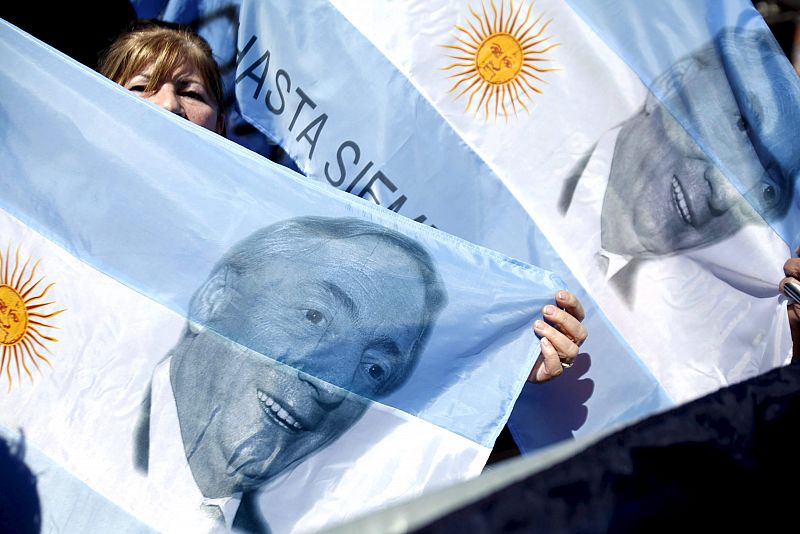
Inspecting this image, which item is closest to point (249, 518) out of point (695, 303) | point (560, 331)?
point (560, 331)

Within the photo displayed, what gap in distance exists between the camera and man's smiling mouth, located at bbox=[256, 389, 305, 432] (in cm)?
129

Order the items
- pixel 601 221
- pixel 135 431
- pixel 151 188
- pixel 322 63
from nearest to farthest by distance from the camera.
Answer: pixel 135 431 < pixel 151 188 < pixel 601 221 < pixel 322 63

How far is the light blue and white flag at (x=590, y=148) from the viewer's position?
1.65 meters

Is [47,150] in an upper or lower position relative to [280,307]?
upper

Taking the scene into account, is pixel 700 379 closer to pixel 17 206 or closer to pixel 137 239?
pixel 137 239

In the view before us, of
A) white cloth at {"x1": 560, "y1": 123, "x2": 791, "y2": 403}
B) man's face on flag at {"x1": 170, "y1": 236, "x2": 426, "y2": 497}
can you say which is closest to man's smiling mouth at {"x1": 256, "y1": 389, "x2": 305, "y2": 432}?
man's face on flag at {"x1": 170, "y1": 236, "x2": 426, "y2": 497}

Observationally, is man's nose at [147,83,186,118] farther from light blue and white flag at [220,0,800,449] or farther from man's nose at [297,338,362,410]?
man's nose at [297,338,362,410]

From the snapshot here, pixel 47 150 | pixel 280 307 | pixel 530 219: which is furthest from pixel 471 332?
pixel 47 150

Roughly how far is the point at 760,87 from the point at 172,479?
56.5 inches

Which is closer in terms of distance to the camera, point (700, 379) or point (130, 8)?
point (700, 379)

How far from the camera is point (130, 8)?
2268 mm

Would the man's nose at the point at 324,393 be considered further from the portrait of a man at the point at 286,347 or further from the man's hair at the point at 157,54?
the man's hair at the point at 157,54

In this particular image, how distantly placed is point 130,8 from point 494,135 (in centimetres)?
121

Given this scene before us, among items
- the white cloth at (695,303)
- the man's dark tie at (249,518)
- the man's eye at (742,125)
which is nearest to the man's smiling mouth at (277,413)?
the man's dark tie at (249,518)
